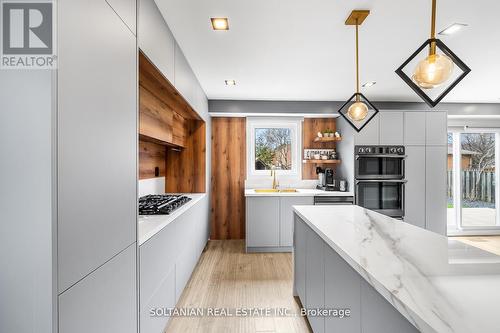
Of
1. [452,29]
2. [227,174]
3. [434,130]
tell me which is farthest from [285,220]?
[452,29]

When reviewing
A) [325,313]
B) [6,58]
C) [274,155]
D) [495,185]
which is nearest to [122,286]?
[6,58]

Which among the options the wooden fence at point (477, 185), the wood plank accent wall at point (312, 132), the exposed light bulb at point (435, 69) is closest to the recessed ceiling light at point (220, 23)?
the exposed light bulb at point (435, 69)

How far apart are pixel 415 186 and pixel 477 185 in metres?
1.95

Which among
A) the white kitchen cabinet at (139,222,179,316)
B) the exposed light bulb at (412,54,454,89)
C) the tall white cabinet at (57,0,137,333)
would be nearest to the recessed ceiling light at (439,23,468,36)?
the exposed light bulb at (412,54,454,89)

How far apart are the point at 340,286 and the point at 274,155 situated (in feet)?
11.4

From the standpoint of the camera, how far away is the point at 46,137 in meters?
0.80

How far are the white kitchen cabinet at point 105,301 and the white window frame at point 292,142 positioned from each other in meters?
3.35

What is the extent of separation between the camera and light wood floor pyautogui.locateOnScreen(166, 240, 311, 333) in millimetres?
2148

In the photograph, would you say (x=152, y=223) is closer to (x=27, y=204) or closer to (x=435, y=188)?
(x=27, y=204)

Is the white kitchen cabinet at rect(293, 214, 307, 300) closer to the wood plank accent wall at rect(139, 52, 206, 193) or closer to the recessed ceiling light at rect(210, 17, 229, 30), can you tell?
the wood plank accent wall at rect(139, 52, 206, 193)

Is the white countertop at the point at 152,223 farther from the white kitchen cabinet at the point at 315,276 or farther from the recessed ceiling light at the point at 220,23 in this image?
the recessed ceiling light at the point at 220,23

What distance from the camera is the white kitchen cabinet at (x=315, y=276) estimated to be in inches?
66.4

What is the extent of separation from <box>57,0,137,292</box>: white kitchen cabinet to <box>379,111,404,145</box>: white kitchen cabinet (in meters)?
3.77

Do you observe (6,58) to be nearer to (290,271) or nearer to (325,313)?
(325,313)
